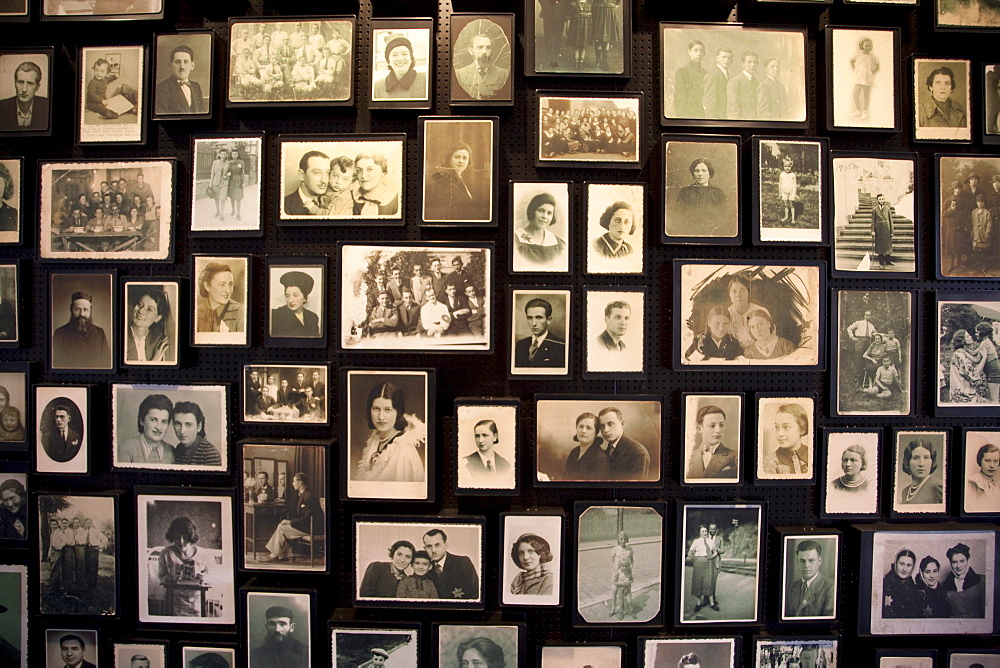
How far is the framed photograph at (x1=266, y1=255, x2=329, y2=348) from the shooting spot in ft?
7.77

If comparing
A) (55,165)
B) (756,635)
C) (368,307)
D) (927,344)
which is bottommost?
(756,635)

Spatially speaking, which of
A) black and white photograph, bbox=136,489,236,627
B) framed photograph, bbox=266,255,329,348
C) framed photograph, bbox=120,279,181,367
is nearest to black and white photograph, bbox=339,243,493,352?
framed photograph, bbox=266,255,329,348

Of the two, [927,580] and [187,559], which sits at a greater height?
[187,559]

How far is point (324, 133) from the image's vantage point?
7.88 feet

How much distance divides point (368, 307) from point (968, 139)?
118 inches

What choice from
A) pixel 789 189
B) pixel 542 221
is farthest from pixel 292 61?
pixel 789 189

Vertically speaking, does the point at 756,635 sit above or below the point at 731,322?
below

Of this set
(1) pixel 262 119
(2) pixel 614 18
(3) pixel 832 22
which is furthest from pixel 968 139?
(1) pixel 262 119

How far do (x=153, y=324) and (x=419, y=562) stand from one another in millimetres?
1705

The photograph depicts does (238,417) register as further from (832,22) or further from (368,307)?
(832,22)

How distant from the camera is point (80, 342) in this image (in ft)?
7.93

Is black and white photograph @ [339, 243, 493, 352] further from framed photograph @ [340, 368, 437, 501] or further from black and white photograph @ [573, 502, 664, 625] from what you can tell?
black and white photograph @ [573, 502, 664, 625]

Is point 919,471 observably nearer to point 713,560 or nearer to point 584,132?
point 713,560

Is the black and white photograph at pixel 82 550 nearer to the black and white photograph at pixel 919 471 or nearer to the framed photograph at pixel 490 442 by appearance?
the framed photograph at pixel 490 442
